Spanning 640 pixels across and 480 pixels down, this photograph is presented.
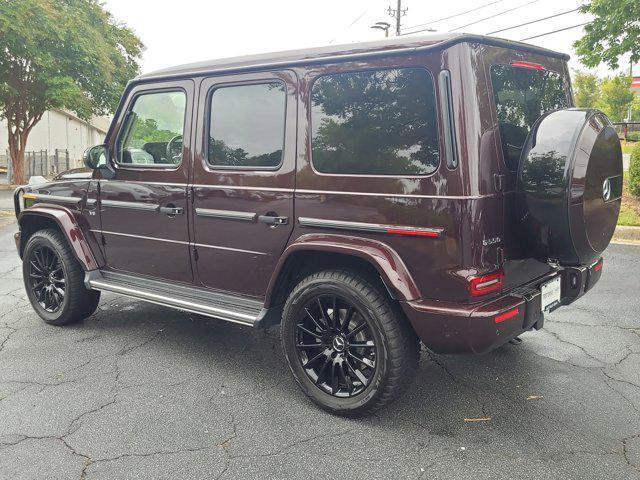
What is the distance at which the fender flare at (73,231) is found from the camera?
4.30m

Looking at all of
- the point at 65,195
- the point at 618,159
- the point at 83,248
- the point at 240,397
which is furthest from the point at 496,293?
the point at 65,195

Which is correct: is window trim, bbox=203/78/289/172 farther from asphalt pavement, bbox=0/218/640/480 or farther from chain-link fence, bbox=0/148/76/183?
chain-link fence, bbox=0/148/76/183

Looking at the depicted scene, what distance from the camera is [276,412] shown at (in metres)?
3.15

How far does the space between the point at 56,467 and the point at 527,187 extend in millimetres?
2629

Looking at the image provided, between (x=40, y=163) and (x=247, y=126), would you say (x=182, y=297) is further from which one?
(x=40, y=163)

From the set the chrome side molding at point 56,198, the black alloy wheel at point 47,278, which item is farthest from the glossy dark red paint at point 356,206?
the black alloy wheel at point 47,278

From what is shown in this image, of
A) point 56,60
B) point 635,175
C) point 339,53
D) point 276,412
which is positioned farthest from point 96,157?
point 56,60

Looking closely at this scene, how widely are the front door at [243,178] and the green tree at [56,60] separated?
54.5 feet

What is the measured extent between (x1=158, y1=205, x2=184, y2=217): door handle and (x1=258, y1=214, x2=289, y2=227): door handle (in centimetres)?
69

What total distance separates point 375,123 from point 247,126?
93cm

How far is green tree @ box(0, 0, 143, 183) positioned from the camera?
17.6 meters

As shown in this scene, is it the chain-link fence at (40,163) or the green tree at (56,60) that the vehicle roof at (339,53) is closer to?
the green tree at (56,60)

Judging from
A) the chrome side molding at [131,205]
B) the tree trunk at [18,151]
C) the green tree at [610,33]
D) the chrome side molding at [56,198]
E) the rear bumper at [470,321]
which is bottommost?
the rear bumper at [470,321]

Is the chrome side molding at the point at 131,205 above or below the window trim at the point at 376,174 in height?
below
